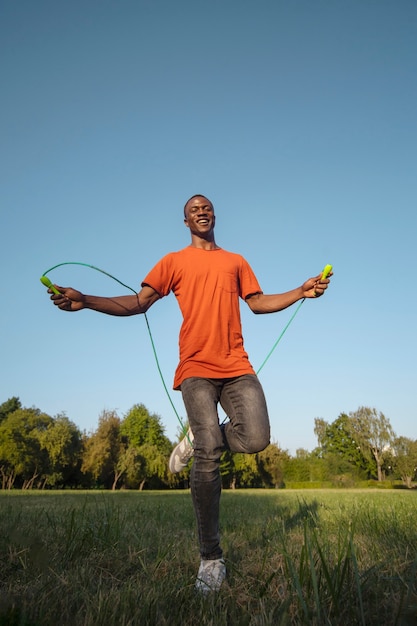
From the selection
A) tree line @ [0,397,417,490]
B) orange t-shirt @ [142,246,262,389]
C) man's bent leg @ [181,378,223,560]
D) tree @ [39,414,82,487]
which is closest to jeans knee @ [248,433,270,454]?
man's bent leg @ [181,378,223,560]

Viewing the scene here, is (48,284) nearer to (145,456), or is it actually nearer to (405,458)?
(145,456)

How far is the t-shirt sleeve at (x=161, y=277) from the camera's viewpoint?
394cm

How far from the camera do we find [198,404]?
331 centimetres

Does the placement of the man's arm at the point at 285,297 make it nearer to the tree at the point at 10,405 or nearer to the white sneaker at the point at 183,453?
the white sneaker at the point at 183,453

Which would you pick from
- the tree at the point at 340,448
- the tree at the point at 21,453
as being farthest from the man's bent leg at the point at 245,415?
the tree at the point at 340,448

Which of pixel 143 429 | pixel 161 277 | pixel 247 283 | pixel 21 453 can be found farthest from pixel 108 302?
pixel 143 429

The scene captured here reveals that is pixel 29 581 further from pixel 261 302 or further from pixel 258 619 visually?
pixel 261 302

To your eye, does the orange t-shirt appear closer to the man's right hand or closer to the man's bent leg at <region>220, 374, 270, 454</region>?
the man's bent leg at <region>220, 374, 270, 454</region>

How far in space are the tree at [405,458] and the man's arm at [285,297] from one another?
63.8 metres

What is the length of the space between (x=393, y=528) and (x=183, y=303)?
7.92 ft

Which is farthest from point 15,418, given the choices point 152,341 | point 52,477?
point 152,341

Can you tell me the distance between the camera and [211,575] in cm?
266

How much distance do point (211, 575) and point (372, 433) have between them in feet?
231

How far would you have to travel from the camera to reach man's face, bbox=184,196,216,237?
4.14 m
